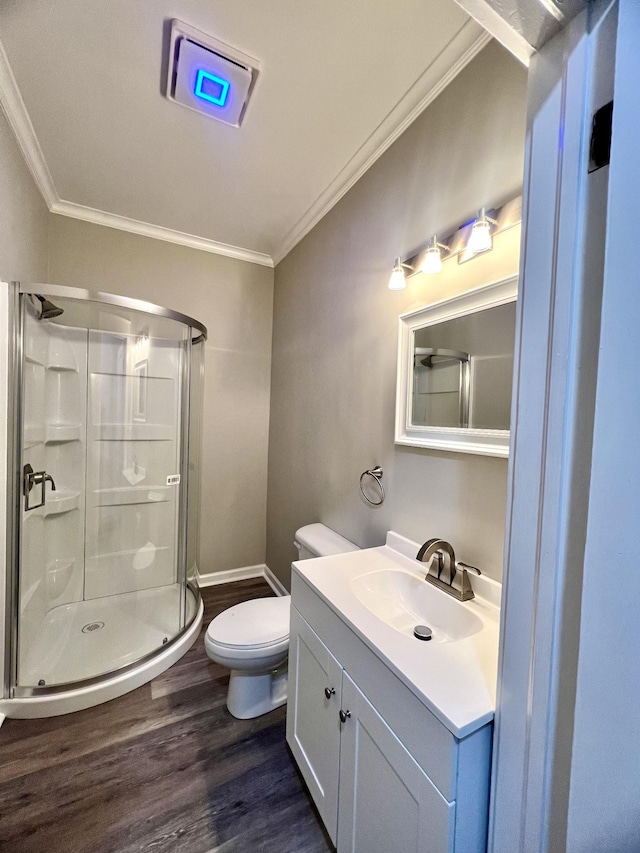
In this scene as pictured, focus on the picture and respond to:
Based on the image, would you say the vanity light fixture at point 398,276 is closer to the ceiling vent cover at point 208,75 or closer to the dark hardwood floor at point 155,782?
the ceiling vent cover at point 208,75

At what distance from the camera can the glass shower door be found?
1.96m

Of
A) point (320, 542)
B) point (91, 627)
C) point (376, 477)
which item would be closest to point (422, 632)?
point (376, 477)

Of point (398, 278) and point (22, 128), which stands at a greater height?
point (22, 128)

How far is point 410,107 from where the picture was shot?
1.42m

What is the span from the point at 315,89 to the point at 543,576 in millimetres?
1863

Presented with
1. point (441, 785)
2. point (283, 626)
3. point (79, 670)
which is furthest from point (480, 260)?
point (79, 670)

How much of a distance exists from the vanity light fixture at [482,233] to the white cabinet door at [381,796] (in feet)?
4.39

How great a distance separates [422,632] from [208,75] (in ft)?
7.14

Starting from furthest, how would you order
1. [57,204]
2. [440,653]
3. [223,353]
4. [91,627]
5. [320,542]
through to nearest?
1. [223,353]
2. [57,204]
3. [91,627]
4. [320,542]
5. [440,653]

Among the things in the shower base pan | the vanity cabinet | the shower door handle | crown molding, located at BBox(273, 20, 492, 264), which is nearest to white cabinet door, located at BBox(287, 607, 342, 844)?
the vanity cabinet

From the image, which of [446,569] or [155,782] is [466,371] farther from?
[155,782]

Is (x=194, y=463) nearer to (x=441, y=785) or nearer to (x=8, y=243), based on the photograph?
(x=8, y=243)

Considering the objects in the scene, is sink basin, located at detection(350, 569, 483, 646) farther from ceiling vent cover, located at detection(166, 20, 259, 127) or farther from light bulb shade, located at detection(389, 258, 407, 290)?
ceiling vent cover, located at detection(166, 20, 259, 127)

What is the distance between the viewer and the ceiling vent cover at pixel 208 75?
4.07 ft
